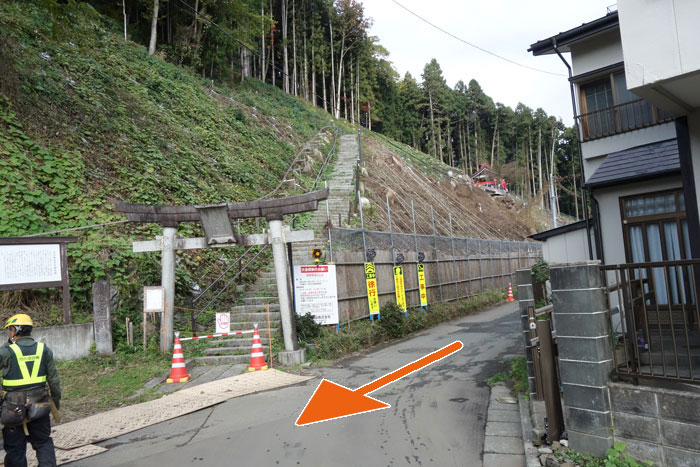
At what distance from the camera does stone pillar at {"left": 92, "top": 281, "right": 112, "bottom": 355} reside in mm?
9203

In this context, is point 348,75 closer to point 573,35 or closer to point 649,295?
point 573,35

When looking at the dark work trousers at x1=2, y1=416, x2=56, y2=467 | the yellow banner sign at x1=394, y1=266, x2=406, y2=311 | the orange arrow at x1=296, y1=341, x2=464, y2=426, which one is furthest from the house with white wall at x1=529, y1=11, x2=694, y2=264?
the dark work trousers at x1=2, y1=416, x2=56, y2=467

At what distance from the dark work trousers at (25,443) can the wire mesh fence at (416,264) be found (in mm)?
7916

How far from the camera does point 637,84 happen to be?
16.7 ft

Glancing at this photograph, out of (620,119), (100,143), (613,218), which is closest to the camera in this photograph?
(613,218)

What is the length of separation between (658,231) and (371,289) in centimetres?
740

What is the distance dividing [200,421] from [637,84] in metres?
7.21

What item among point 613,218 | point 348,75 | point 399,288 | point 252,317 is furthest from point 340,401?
point 348,75

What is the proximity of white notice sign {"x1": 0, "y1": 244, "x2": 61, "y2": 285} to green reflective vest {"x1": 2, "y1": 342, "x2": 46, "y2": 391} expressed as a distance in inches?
201

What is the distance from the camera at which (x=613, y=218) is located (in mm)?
10156

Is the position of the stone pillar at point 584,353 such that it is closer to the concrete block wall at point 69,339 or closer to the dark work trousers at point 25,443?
the dark work trousers at point 25,443

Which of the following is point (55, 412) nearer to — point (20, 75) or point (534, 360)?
point (534, 360)

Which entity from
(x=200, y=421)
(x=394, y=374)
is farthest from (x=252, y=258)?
(x=200, y=421)

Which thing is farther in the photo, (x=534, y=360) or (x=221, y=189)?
(x=221, y=189)
